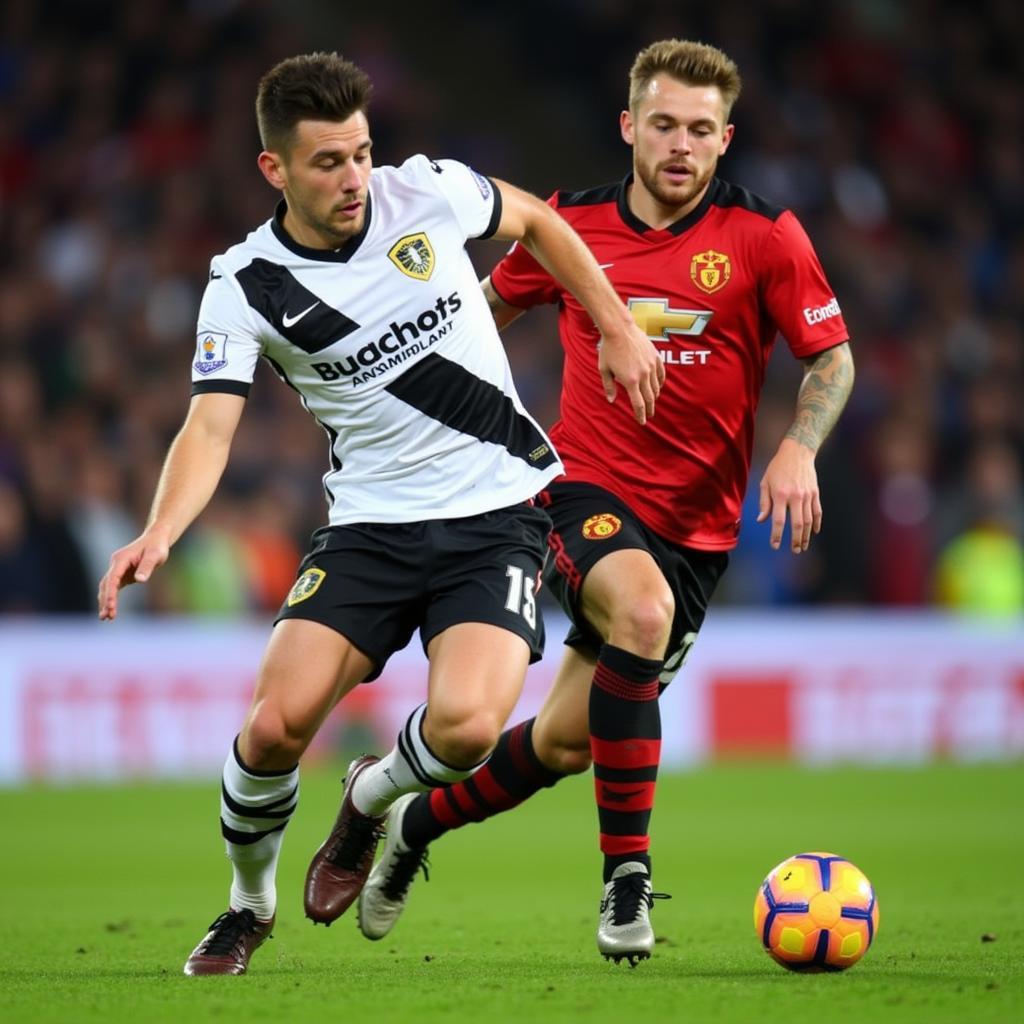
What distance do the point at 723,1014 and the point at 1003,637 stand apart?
32.2 feet

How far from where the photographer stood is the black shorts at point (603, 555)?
20.2 feet

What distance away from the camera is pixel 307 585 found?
222 inches

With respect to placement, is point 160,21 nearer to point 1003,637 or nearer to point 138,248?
point 138,248

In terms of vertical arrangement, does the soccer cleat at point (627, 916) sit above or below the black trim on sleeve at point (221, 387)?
below

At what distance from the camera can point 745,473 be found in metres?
6.53

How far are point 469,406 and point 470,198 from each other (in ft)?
2.02

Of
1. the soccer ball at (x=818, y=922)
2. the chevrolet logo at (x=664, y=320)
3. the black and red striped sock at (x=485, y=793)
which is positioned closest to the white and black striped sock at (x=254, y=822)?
the black and red striped sock at (x=485, y=793)

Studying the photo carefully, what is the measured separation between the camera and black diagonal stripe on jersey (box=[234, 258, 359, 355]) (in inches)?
218

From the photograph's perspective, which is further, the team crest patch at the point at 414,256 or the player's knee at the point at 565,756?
the player's knee at the point at 565,756

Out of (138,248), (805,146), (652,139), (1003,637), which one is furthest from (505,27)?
(652,139)

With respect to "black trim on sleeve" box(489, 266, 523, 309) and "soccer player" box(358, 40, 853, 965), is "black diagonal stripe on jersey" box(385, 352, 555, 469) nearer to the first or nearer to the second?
"soccer player" box(358, 40, 853, 965)

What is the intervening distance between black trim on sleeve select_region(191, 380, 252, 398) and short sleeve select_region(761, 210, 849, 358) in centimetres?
175

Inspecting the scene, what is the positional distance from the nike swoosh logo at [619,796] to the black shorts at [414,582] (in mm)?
496

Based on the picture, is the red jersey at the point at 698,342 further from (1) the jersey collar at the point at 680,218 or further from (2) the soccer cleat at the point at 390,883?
(2) the soccer cleat at the point at 390,883
